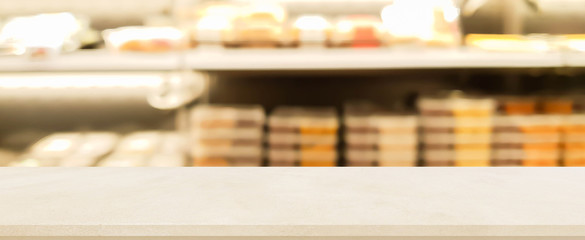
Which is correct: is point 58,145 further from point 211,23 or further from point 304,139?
point 304,139

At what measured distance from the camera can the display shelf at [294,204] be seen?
1.58ft

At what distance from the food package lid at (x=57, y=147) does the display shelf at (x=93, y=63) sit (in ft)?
1.08

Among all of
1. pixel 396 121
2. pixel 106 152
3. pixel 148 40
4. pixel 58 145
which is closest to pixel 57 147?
pixel 58 145

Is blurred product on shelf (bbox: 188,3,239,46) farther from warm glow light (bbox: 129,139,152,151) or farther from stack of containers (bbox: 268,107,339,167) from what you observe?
warm glow light (bbox: 129,139,152,151)

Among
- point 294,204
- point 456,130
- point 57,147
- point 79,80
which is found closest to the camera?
point 294,204

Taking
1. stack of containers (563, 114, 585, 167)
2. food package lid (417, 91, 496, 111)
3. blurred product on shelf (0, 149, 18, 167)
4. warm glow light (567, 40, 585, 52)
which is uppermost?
warm glow light (567, 40, 585, 52)

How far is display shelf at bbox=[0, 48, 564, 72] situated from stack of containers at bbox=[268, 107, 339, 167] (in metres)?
0.20

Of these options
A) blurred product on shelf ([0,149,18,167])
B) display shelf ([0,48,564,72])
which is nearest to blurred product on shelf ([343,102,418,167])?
display shelf ([0,48,564,72])

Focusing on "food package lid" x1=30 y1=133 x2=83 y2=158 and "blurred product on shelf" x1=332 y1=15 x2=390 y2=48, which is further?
"food package lid" x1=30 y1=133 x2=83 y2=158

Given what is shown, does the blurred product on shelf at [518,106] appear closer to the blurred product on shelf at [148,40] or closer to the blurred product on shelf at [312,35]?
the blurred product on shelf at [312,35]

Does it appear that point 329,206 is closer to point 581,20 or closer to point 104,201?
point 104,201

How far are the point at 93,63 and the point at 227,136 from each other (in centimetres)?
49

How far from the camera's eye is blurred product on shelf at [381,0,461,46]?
5.49 ft

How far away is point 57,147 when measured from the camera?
1852mm
